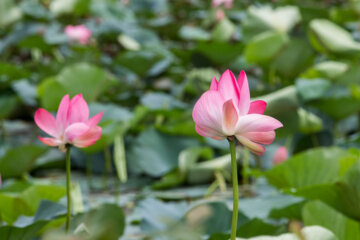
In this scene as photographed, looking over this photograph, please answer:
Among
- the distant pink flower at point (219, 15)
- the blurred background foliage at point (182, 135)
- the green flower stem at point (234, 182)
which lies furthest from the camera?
the distant pink flower at point (219, 15)

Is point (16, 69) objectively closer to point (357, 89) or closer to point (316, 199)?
point (357, 89)

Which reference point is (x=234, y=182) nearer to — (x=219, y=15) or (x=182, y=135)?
(x=182, y=135)

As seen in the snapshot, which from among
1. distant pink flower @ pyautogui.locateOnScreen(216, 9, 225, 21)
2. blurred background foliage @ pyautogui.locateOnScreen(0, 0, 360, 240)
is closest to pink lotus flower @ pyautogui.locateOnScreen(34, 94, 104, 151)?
→ blurred background foliage @ pyautogui.locateOnScreen(0, 0, 360, 240)

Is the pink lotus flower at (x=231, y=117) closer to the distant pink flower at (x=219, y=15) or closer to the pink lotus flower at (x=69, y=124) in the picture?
the pink lotus flower at (x=69, y=124)

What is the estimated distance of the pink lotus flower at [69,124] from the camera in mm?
495

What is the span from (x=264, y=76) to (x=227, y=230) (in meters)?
0.93

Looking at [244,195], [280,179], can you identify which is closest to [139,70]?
[244,195]

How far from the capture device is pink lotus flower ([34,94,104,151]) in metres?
0.49

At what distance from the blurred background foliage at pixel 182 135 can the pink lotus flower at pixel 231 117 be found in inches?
3.0

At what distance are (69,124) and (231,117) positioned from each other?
17 centimetres

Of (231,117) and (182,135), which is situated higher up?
(231,117)

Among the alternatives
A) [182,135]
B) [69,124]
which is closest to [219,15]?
[182,135]

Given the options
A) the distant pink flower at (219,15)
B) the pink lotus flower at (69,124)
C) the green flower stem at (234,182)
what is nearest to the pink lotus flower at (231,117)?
the green flower stem at (234,182)

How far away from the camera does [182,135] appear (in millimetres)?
1438
